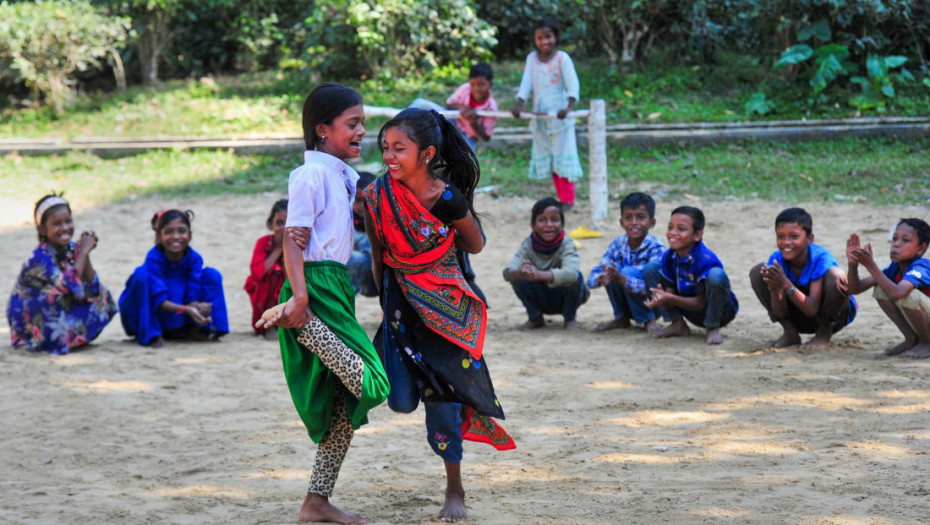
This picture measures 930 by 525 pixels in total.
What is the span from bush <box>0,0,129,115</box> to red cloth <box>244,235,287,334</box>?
8.18m

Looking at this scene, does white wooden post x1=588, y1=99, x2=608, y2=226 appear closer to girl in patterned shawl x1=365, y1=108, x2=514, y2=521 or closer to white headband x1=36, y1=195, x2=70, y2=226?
white headband x1=36, y1=195, x2=70, y2=226

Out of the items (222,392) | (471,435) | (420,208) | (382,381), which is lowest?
(222,392)

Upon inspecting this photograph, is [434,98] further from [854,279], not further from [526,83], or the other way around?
[854,279]

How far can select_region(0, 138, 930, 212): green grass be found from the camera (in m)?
9.66

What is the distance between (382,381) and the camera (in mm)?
3283

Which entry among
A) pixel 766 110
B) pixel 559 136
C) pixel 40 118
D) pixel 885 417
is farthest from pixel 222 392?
pixel 40 118

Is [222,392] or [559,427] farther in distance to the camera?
[222,392]

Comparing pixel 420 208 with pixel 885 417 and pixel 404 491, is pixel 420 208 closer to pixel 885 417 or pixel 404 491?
pixel 404 491

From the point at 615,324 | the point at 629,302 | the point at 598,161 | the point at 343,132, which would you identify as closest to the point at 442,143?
the point at 343,132

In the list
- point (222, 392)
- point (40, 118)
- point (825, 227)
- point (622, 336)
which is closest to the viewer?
point (222, 392)

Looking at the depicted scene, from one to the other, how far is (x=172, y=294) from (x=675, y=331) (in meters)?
3.28

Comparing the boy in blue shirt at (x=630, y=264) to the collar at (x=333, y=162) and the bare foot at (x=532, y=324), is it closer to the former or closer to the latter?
the bare foot at (x=532, y=324)

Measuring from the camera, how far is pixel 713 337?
233 inches

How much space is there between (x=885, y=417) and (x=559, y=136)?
5706 mm
